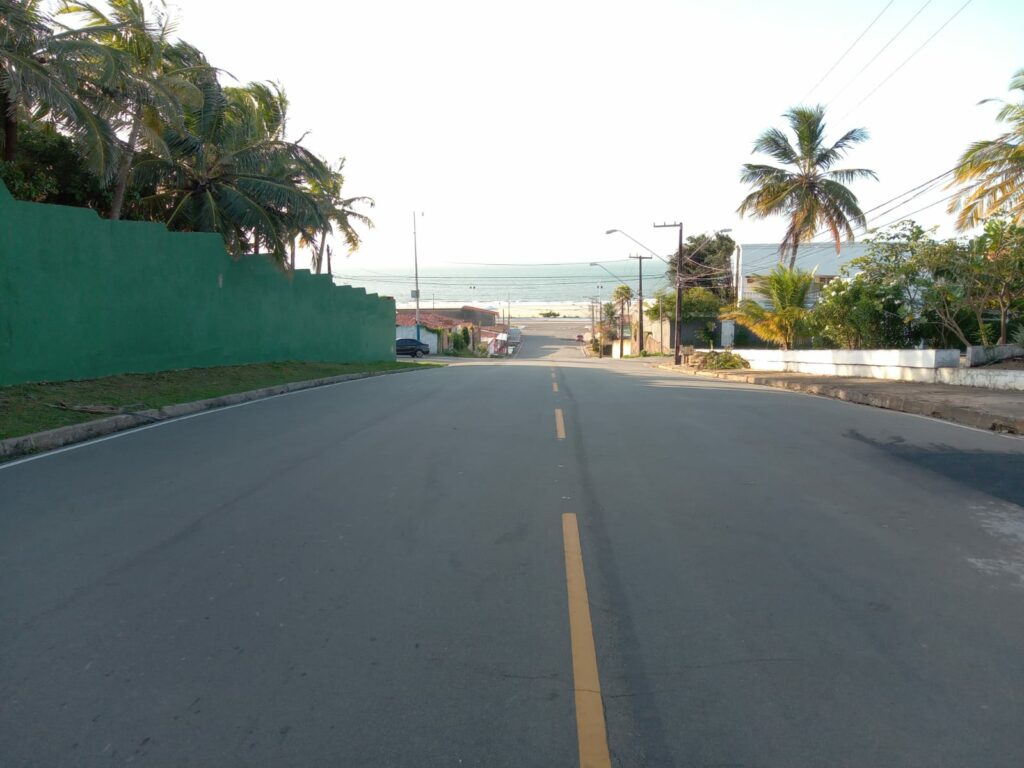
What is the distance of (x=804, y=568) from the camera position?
19.2ft

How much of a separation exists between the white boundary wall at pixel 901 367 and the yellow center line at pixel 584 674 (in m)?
14.4

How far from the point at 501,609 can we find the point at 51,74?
15344 millimetres

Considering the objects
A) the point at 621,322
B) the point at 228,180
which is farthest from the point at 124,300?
the point at 621,322

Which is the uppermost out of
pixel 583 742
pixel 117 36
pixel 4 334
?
pixel 117 36

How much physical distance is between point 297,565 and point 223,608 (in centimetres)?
83

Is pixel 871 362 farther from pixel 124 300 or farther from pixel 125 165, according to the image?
pixel 125 165

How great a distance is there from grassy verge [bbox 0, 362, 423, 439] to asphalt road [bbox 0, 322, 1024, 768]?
2.47 m

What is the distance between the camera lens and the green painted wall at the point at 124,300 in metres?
14.5

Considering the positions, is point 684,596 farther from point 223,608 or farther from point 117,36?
point 117,36

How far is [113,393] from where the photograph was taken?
14930mm

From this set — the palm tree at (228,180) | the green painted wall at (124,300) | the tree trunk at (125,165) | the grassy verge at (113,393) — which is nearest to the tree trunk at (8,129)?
the tree trunk at (125,165)

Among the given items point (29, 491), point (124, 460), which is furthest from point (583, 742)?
point (124, 460)

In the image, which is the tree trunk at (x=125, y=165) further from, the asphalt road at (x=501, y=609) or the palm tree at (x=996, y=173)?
the palm tree at (x=996, y=173)

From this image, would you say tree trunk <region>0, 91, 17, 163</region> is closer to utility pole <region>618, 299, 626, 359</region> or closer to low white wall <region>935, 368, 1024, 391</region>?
low white wall <region>935, 368, 1024, 391</region>
